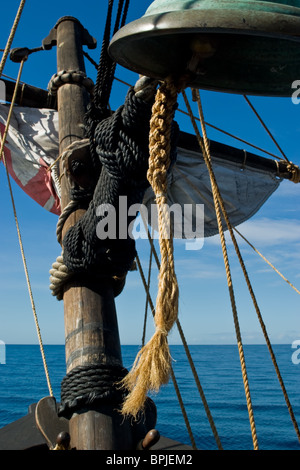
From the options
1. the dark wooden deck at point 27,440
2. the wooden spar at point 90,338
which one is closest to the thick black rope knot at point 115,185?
the wooden spar at point 90,338

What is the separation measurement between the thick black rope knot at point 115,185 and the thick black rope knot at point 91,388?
412 millimetres

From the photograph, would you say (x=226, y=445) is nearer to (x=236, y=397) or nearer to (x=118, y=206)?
(x=236, y=397)

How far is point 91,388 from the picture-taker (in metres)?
2.14

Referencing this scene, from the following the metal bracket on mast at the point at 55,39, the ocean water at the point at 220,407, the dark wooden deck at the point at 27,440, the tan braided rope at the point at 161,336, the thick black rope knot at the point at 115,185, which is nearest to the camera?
the tan braided rope at the point at 161,336

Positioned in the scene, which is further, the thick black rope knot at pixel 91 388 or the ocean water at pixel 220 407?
the ocean water at pixel 220 407

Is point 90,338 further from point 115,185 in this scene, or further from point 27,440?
point 27,440

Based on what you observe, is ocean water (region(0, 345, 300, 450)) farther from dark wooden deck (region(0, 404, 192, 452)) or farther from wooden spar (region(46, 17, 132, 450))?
wooden spar (region(46, 17, 132, 450))

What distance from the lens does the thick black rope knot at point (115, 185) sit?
194 cm

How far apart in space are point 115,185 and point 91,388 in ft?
2.58

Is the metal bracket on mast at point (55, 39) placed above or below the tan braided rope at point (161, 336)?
above

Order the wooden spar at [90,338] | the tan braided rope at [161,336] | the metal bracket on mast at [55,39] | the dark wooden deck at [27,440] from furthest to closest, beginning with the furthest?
the metal bracket on mast at [55,39] < the dark wooden deck at [27,440] < the wooden spar at [90,338] < the tan braided rope at [161,336]

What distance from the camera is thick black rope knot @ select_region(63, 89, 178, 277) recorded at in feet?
6.35

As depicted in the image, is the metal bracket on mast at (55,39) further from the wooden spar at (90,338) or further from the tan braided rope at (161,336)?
the tan braided rope at (161,336)

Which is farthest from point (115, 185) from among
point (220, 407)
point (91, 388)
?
point (220, 407)
